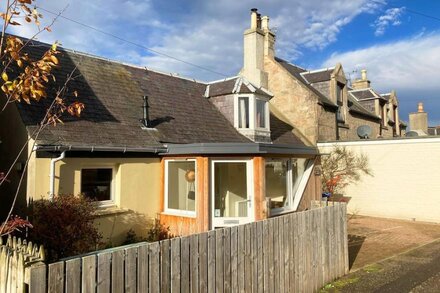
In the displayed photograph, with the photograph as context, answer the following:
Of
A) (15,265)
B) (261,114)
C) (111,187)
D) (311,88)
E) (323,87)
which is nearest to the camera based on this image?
(15,265)

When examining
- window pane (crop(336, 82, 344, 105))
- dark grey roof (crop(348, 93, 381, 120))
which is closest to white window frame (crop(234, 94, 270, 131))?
window pane (crop(336, 82, 344, 105))

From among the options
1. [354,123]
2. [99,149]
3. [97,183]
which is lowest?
[97,183]

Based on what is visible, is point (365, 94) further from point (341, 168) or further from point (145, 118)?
point (145, 118)

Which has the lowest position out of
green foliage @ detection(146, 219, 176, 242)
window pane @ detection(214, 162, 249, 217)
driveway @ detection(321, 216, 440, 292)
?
driveway @ detection(321, 216, 440, 292)

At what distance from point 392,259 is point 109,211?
7.80 meters

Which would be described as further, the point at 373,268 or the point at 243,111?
the point at 243,111

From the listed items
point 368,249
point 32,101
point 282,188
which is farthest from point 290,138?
point 32,101

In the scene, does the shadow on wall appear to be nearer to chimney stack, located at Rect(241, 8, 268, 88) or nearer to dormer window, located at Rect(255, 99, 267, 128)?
dormer window, located at Rect(255, 99, 267, 128)

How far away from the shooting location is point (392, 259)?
935cm

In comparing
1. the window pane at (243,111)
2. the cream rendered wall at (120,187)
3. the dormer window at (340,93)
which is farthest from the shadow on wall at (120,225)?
the dormer window at (340,93)

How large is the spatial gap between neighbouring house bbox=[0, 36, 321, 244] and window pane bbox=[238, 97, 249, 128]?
5.13 feet

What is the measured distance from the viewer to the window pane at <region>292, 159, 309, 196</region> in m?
12.5

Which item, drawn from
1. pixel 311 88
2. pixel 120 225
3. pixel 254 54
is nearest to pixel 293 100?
pixel 311 88

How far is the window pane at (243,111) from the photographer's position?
1584cm
